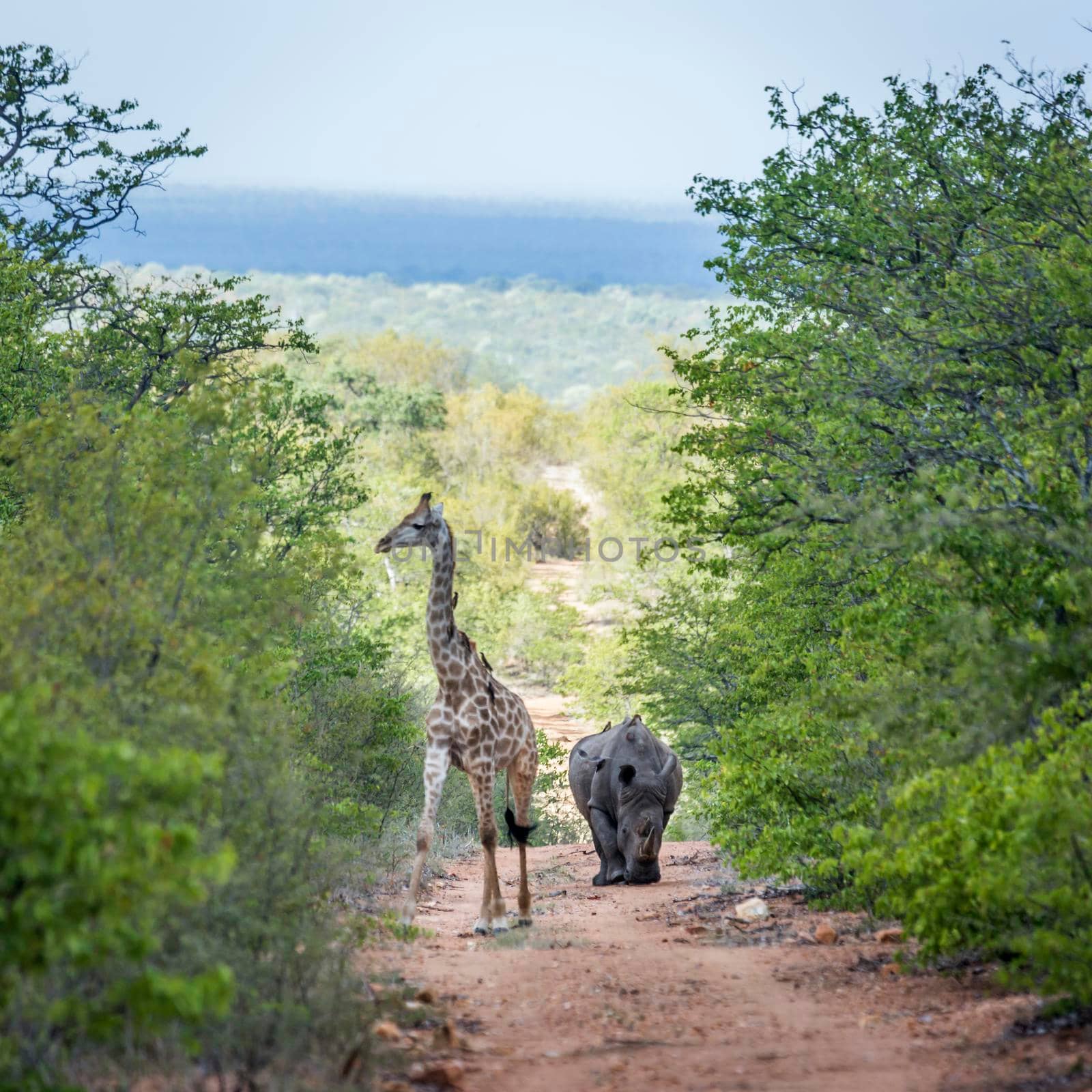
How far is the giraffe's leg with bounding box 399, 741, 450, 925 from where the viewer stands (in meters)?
12.2

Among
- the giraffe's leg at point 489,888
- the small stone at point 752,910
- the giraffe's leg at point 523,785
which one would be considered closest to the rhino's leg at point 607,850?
the giraffe's leg at point 523,785

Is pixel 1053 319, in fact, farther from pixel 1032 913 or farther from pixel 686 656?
pixel 686 656

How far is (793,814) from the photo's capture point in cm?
1279

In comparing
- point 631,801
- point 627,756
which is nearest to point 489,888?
point 631,801

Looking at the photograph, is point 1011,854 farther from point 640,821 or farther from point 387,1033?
point 640,821

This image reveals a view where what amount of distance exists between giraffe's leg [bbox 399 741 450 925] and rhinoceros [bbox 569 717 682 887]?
505 cm

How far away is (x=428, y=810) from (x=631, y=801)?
5534mm

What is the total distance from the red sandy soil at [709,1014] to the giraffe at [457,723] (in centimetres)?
55

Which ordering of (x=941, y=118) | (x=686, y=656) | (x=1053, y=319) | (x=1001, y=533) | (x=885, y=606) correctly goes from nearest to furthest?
(x=1001, y=533)
(x=885, y=606)
(x=1053, y=319)
(x=941, y=118)
(x=686, y=656)

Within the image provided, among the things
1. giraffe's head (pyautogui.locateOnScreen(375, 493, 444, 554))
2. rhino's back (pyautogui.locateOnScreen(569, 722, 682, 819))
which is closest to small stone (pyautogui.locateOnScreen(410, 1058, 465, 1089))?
giraffe's head (pyautogui.locateOnScreen(375, 493, 444, 554))

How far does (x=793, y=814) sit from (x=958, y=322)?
16.6 ft

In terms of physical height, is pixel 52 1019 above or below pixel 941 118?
below

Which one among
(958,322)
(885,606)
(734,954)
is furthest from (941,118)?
(734,954)

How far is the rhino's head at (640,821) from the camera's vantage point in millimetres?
17344
